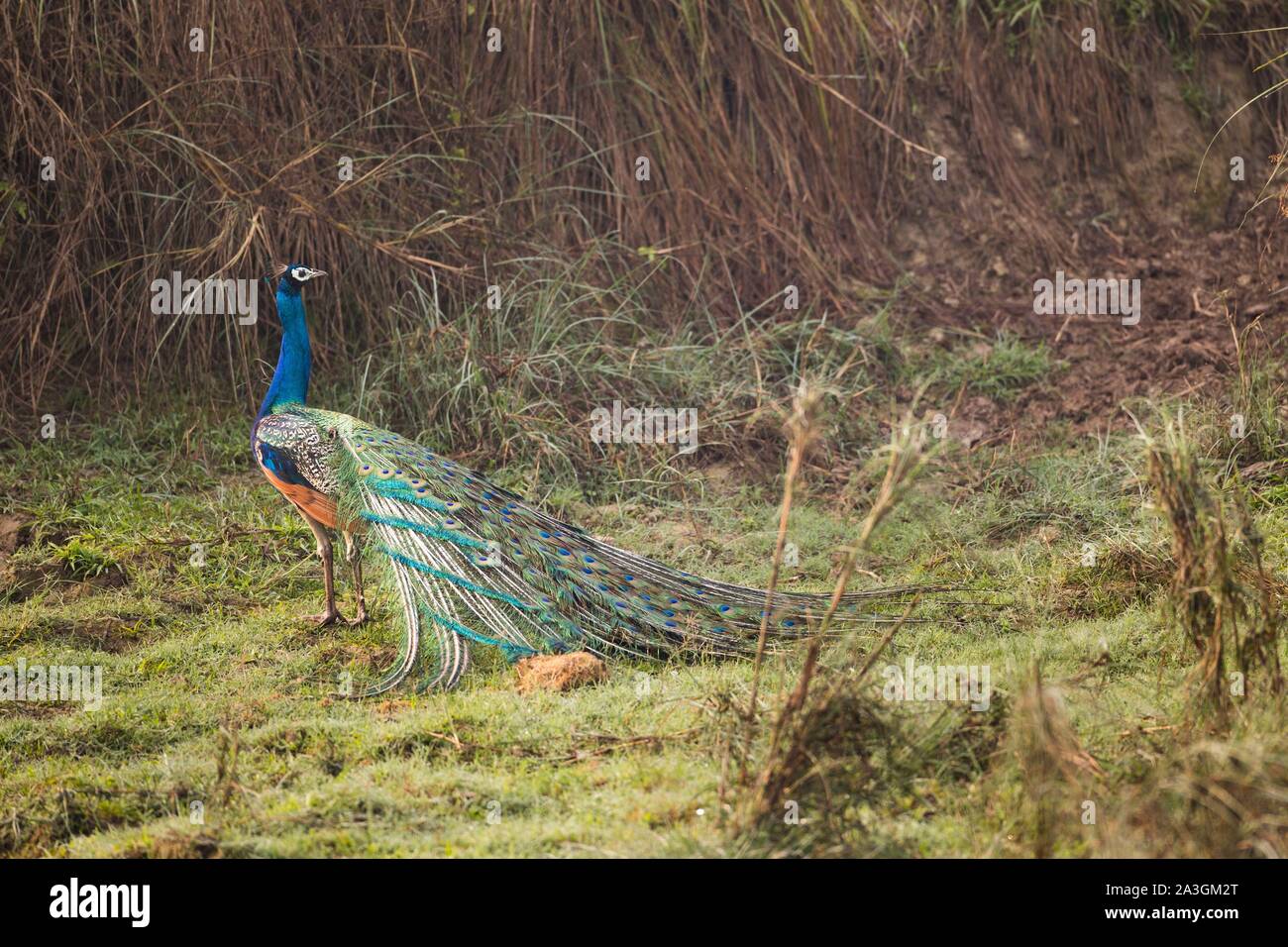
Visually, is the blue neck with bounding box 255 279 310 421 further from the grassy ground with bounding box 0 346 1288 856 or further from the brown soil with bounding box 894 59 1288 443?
the brown soil with bounding box 894 59 1288 443

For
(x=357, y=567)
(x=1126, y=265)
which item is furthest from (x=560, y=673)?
(x=1126, y=265)

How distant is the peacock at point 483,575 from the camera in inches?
173

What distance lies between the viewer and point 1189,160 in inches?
307

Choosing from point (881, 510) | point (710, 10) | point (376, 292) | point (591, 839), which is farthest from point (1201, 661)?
point (710, 10)

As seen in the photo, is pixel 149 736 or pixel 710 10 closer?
pixel 149 736

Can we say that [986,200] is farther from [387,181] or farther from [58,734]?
[58,734]

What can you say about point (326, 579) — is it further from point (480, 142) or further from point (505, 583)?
point (480, 142)

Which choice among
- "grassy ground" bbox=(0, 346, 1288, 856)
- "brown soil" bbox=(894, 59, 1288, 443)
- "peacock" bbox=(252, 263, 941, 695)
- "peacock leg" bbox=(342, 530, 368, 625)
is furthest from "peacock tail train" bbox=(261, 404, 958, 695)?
"brown soil" bbox=(894, 59, 1288, 443)

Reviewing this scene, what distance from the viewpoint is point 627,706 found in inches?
159

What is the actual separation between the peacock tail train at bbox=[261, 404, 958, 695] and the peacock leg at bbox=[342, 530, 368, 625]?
0.82 feet

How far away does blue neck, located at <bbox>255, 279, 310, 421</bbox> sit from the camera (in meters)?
5.11

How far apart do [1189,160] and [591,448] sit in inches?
160

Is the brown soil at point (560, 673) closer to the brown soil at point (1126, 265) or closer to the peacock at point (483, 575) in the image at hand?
the peacock at point (483, 575)

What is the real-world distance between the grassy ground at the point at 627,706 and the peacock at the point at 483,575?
130mm
